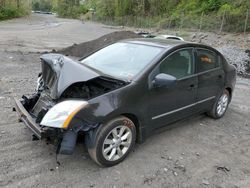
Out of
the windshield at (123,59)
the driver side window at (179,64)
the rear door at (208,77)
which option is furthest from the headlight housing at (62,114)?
the rear door at (208,77)

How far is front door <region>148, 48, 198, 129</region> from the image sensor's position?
3955 mm

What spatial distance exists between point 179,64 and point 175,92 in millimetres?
476

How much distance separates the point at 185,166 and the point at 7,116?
10.5 ft

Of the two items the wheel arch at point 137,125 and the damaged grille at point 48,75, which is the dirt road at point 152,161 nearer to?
the wheel arch at point 137,125

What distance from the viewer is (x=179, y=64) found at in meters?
4.35

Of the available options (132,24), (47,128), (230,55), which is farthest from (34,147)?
(132,24)

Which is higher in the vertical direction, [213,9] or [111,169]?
[213,9]

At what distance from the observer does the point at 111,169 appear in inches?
141

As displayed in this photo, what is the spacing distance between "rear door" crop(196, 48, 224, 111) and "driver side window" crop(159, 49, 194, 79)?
0.64 ft

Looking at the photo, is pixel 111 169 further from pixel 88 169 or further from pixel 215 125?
pixel 215 125

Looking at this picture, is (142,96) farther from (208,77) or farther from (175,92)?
(208,77)

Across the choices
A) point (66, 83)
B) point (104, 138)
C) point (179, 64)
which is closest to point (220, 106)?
point (179, 64)

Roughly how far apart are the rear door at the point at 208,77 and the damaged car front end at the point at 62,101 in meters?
1.73

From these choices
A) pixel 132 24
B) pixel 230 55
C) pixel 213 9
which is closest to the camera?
pixel 230 55
